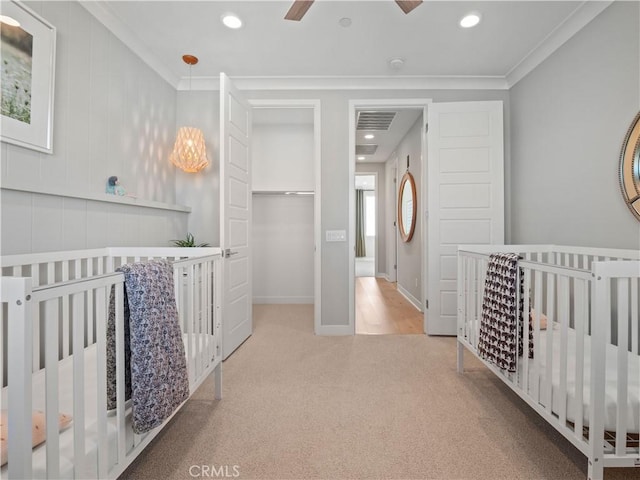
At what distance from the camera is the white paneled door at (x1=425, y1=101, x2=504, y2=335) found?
2834 millimetres

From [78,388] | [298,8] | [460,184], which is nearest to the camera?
[78,388]

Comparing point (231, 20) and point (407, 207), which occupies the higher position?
point (231, 20)

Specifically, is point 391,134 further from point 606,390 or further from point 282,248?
point 606,390

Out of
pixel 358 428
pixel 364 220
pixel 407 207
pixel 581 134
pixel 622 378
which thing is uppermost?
pixel 581 134

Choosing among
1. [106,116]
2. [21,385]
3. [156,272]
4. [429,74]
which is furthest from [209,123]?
[21,385]

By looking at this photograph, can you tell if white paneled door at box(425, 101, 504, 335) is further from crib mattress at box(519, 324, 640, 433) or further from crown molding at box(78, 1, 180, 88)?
crown molding at box(78, 1, 180, 88)

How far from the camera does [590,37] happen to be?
2021mm

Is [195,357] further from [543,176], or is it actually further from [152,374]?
[543,176]

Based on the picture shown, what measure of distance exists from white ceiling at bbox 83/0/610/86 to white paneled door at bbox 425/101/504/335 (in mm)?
436

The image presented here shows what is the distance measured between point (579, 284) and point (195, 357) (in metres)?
1.64

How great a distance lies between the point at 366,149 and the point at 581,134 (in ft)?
11.9

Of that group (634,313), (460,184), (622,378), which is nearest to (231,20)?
(460,184)

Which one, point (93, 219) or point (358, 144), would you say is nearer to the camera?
point (93, 219)

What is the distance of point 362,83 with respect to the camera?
2.95m
